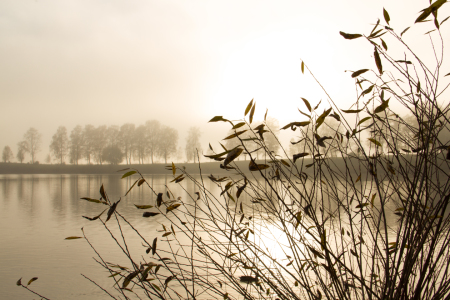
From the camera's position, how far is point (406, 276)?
3.87ft

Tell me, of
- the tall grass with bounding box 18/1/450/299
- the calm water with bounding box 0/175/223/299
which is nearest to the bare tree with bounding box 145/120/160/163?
the calm water with bounding box 0/175/223/299

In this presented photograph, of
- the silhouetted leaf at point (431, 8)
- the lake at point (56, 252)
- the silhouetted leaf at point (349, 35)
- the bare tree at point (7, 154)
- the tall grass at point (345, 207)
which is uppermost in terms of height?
the bare tree at point (7, 154)

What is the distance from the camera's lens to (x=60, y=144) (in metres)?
56.0

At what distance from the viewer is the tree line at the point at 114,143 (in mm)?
50406

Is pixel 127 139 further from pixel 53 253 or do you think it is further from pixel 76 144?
pixel 53 253

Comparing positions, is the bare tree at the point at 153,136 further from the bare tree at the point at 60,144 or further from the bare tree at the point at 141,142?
the bare tree at the point at 60,144

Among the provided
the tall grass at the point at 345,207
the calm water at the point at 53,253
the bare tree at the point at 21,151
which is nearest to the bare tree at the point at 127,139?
the bare tree at the point at 21,151

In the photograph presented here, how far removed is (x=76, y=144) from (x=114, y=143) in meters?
7.43

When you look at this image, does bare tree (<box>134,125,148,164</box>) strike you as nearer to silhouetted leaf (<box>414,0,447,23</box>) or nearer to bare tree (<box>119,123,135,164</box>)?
bare tree (<box>119,123,135,164</box>)

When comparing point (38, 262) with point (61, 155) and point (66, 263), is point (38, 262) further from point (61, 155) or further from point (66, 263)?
point (61, 155)

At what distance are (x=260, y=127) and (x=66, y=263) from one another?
403 centimetres

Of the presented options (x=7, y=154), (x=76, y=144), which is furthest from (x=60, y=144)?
(x=7, y=154)

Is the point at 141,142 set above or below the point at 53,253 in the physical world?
above

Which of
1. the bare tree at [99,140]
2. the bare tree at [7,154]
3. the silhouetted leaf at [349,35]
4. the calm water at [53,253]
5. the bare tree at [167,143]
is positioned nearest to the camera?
the silhouetted leaf at [349,35]
